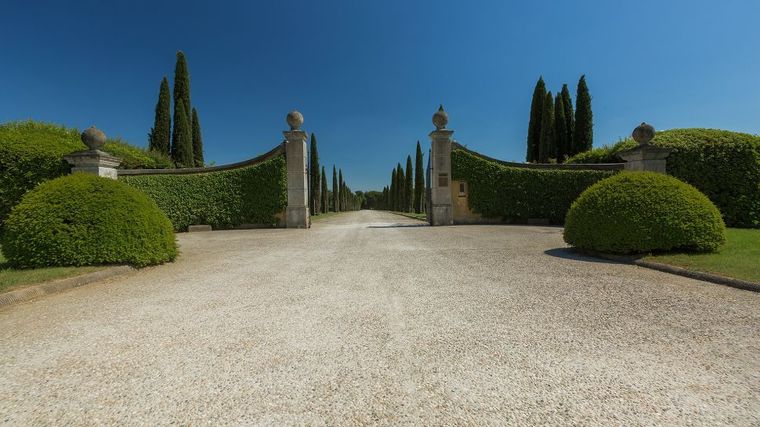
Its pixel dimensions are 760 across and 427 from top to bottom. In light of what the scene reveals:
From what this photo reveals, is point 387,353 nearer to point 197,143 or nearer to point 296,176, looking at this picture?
point 296,176

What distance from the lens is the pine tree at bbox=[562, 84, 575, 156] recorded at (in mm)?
30250

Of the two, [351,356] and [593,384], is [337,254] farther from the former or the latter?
[593,384]

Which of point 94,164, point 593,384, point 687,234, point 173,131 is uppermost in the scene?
point 173,131

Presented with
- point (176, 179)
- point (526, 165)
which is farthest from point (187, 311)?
point (526, 165)

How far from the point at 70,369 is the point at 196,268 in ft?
12.0

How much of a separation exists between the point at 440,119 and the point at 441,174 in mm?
2516

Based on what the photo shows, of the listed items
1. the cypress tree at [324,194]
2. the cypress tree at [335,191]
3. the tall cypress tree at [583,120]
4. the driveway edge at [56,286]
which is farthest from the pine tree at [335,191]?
the driveway edge at [56,286]

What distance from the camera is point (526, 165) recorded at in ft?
51.3

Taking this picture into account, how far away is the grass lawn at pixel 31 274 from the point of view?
13.7ft

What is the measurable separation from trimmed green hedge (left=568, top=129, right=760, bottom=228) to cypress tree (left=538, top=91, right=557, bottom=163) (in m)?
16.5

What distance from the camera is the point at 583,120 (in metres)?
28.4

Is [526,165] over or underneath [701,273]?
over

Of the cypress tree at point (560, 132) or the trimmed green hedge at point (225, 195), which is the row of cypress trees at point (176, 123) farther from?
the cypress tree at point (560, 132)

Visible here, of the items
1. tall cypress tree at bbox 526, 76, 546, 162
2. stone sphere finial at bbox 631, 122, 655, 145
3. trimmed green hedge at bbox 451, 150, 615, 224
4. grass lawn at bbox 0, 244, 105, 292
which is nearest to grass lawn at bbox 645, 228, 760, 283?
stone sphere finial at bbox 631, 122, 655, 145
